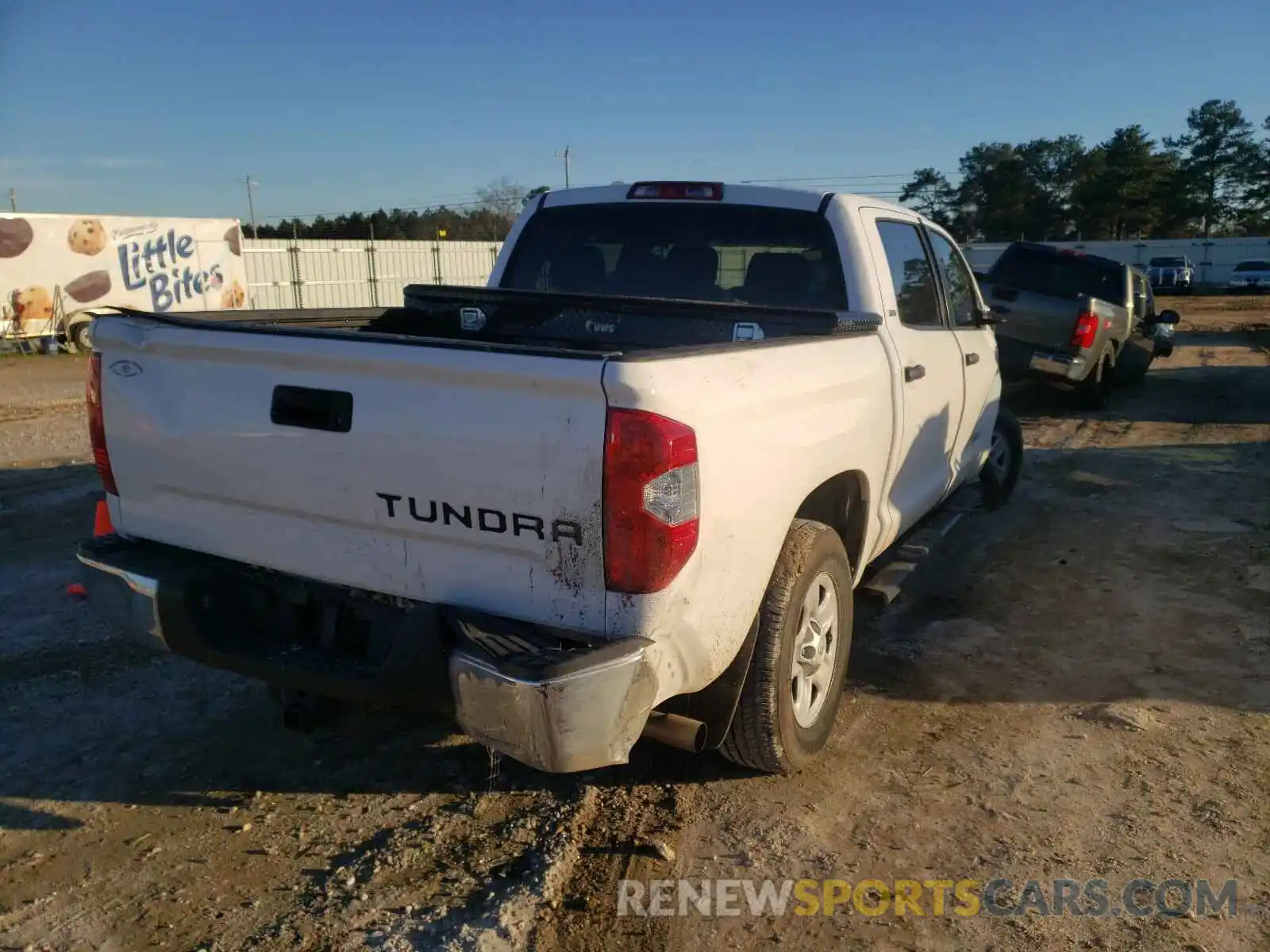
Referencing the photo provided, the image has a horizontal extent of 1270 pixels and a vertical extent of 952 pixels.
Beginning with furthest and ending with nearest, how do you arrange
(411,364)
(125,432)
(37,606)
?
(37,606)
(125,432)
(411,364)

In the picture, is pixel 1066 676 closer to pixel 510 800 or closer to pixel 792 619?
pixel 792 619

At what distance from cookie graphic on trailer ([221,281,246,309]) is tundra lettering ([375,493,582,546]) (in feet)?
76.7

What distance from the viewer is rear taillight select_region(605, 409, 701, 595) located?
247 cm

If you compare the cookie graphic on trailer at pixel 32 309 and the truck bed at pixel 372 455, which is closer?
the truck bed at pixel 372 455

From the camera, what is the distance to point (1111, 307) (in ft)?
37.5

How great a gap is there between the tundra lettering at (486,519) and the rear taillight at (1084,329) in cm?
986

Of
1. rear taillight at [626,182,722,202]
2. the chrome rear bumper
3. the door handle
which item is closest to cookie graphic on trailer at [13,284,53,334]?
rear taillight at [626,182,722,202]

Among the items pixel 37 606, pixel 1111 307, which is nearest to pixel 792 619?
pixel 37 606

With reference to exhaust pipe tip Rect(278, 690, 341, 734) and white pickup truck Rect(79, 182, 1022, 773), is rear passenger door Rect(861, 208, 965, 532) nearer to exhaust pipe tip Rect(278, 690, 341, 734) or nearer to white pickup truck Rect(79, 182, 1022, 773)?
white pickup truck Rect(79, 182, 1022, 773)

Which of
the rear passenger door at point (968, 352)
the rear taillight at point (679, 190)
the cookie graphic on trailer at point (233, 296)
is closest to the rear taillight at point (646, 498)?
the rear taillight at point (679, 190)

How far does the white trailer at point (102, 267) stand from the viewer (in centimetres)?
1886

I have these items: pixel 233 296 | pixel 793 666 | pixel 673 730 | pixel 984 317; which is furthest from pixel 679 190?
pixel 233 296

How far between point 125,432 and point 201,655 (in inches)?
31.8

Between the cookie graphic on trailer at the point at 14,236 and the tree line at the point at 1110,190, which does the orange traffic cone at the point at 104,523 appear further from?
the tree line at the point at 1110,190
